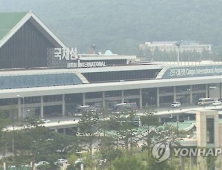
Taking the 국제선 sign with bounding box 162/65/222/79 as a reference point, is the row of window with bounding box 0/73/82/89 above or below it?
below

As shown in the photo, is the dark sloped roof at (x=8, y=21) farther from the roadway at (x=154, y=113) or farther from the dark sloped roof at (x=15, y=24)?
the roadway at (x=154, y=113)

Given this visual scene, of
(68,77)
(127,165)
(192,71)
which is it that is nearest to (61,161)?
(127,165)

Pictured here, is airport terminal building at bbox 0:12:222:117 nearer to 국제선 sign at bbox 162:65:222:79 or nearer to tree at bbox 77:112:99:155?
국제선 sign at bbox 162:65:222:79

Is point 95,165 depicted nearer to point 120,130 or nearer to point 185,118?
point 120,130

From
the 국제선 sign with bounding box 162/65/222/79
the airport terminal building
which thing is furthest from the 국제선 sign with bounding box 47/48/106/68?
the 국제선 sign with bounding box 162/65/222/79

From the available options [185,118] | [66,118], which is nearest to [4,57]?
[66,118]

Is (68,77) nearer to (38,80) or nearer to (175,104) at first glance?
(38,80)

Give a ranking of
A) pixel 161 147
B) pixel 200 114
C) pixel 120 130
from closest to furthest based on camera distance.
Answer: pixel 161 147, pixel 200 114, pixel 120 130
